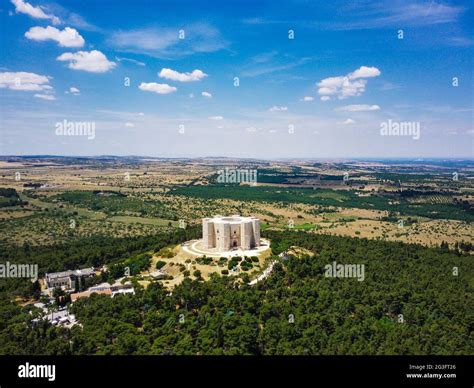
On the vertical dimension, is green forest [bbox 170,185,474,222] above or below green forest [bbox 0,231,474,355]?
above

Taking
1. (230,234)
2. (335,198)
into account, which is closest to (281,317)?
(230,234)

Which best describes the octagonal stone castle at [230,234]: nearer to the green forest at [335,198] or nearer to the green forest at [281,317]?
the green forest at [281,317]

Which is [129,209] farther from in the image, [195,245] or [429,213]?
[429,213]

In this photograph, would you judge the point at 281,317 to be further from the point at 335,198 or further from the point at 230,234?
the point at 335,198

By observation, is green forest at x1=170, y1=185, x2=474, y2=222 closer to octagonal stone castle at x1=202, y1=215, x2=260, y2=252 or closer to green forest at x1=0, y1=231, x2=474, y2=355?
green forest at x1=0, y1=231, x2=474, y2=355

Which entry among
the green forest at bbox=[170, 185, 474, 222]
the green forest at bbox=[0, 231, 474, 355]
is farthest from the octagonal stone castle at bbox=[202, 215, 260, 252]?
the green forest at bbox=[170, 185, 474, 222]

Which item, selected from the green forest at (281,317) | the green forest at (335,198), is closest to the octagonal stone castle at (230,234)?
the green forest at (281,317)
